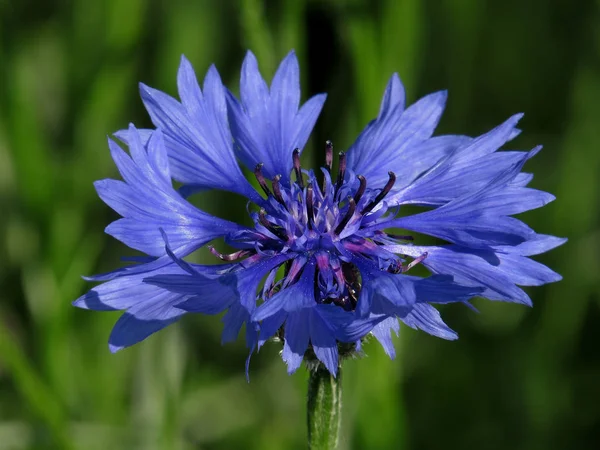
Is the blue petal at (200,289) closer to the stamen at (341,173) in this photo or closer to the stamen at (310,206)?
the stamen at (310,206)

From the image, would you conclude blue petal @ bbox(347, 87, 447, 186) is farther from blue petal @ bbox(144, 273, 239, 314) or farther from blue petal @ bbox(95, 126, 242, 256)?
blue petal @ bbox(144, 273, 239, 314)

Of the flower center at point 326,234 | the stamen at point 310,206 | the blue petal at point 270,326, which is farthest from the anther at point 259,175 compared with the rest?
the blue petal at point 270,326

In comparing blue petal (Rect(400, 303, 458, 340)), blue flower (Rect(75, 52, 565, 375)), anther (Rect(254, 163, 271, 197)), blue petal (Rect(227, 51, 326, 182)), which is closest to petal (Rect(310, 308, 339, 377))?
blue flower (Rect(75, 52, 565, 375))

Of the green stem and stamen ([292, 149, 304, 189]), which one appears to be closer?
the green stem

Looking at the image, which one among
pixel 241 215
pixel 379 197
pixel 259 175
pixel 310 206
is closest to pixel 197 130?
pixel 259 175

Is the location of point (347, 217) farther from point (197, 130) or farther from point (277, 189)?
point (197, 130)

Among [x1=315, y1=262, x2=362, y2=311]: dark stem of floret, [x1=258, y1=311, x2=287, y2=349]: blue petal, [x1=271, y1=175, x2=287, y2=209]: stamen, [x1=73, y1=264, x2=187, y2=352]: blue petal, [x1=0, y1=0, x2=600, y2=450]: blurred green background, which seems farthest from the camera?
[x1=0, y1=0, x2=600, y2=450]: blurred green background

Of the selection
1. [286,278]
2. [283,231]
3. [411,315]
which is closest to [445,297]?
[411,315]
